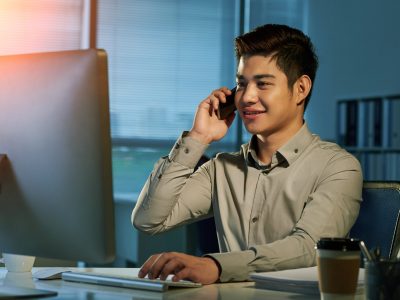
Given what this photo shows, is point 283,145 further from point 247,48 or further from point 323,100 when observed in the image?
point 323,100

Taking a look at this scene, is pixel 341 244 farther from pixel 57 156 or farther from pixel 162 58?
pixel 162 58

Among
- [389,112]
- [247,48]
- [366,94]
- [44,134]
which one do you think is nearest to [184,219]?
[247,48]

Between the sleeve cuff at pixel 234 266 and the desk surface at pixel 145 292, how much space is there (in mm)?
24

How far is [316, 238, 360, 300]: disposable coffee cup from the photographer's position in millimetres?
1350

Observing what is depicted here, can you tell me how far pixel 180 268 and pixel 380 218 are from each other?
59 centimetres

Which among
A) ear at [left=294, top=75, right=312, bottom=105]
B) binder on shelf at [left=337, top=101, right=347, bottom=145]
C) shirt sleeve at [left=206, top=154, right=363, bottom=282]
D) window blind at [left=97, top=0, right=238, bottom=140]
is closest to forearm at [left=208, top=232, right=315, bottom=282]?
shirt sleeve at [left=206, top=154, right=363, bottom=282]

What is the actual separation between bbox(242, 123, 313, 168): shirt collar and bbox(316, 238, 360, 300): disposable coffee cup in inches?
34.5

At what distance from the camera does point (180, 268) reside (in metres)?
1.69

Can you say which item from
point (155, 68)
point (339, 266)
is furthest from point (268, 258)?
point (155, 68)

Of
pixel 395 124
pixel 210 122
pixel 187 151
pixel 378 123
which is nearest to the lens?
pixel 187 151

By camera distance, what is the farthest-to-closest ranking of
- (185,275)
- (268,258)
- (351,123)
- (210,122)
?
(351,123) < (210,122) < (268,258) < (185,275)

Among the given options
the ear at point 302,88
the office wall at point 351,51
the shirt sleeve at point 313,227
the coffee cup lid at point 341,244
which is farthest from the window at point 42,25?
the coffee cup lid at point 341,244

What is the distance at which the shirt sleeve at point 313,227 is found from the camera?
5.90 ft

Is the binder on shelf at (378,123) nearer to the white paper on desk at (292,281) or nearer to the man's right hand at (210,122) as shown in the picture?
the man's right hand at (210,122)
